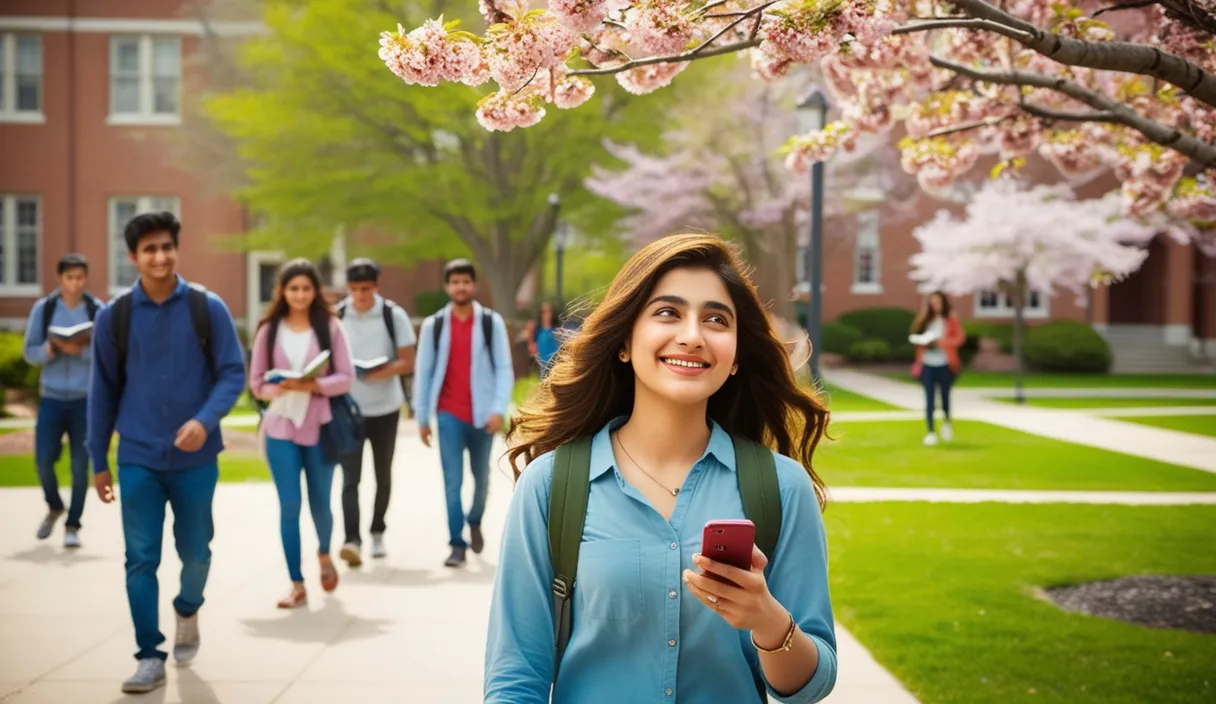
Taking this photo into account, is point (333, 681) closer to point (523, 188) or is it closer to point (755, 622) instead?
point (755, 622)

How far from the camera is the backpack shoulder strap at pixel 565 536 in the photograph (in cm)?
248

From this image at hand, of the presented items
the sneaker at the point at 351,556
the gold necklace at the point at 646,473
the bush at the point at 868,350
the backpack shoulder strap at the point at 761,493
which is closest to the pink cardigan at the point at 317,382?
the sneaker at the point at 351,556

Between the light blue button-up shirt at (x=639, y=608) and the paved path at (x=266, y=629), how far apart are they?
2.95m

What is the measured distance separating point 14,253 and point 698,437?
120 ft

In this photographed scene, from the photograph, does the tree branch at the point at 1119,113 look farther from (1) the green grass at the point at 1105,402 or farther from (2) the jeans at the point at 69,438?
(1) the green grass at the point at 1105,402

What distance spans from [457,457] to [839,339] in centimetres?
3020

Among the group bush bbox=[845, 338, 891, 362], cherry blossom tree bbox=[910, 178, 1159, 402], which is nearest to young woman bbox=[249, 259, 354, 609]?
cherry blossom tree bbox=[910, 178, 1159, 402]

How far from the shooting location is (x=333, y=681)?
5547 mm

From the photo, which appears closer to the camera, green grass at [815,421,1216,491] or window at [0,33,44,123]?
green grass at [815,421,1216,491]

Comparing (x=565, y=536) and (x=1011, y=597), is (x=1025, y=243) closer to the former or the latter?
(x=1011, y=597)

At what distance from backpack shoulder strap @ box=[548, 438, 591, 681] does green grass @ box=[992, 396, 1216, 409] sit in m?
21.9

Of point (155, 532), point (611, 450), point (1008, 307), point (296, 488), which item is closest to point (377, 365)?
point (296, 488)

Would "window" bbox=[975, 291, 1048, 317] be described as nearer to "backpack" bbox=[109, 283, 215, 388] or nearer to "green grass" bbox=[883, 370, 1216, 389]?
"green grass" bbox=[883, 370, 1216, 389]

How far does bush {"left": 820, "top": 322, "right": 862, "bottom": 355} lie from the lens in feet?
122
